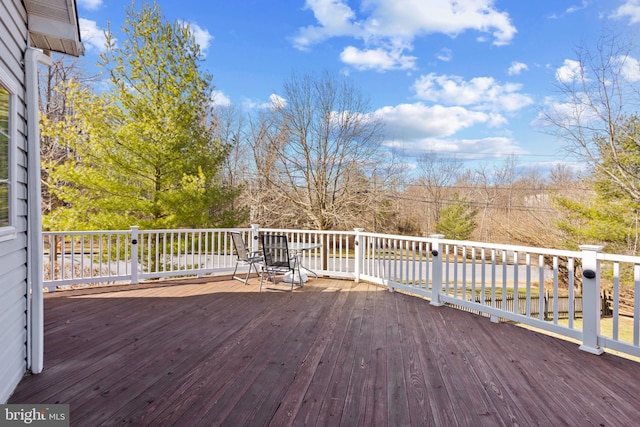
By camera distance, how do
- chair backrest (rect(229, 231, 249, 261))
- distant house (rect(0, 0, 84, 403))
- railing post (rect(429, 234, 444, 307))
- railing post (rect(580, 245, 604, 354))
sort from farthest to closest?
chair backrest (rect(229, 231, 249, 261))
railing post (rect(429, 234, 444, 307))
railing post (rect(580, 245, 604, 354))
distant house (rect(0, 0, 84, 403))

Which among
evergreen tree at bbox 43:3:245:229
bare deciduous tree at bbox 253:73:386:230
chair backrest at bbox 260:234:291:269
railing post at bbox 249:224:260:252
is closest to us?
chair backrest at bbox 260:234:291:269

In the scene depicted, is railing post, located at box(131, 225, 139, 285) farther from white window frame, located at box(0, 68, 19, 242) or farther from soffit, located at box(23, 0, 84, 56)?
white window frame, located at box(0, 68, 19, 242)

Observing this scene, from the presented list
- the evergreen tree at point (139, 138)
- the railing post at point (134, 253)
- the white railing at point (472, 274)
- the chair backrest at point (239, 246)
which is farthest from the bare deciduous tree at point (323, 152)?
the railing post at point (134, 253)

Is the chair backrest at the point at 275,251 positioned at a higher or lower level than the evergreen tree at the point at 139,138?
lower

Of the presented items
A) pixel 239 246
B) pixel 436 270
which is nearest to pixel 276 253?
pixel 239 246

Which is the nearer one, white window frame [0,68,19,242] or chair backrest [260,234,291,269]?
white window frame [0,68,19,242]

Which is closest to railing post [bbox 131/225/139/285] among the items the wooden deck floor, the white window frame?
the wooden deck floor

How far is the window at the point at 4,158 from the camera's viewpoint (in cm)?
205

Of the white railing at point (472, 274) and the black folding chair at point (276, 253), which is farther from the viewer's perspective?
the black folding chair at point (276, 253)

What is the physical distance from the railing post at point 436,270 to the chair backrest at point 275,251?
7.06 ft

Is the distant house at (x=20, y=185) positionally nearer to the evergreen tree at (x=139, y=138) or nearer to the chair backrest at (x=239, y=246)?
the chair backrest at (x=239, y=246)

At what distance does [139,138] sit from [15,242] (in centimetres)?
634

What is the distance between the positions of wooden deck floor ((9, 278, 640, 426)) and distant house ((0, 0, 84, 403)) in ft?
0.94

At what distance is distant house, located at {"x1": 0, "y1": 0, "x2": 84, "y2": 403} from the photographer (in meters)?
2.05
